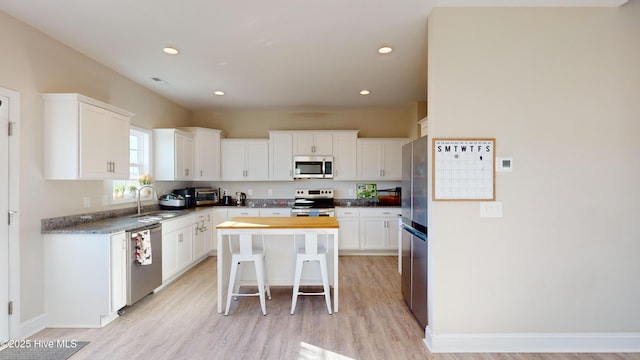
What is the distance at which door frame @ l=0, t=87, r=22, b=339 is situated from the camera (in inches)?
96.1

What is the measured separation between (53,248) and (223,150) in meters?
3.24

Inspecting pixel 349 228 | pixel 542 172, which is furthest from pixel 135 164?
pixel 542 172

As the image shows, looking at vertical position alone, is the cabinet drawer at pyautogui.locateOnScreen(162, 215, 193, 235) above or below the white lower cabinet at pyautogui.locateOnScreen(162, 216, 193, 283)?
above

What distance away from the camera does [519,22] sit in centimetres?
235

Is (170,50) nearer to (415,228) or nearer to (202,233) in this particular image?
(202,233)

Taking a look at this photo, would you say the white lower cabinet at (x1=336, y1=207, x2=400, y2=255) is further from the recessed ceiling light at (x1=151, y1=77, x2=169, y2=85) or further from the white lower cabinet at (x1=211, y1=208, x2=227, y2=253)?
the recessed ceiling light at (x1=151, y1=77, x2=169, y2=85)

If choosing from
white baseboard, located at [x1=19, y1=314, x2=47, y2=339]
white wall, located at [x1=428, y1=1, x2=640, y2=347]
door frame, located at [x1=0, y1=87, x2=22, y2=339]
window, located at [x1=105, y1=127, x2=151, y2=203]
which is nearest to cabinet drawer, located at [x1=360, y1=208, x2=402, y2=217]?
white wall, located at [x1=428, y1=1, x2=640, y2=347]

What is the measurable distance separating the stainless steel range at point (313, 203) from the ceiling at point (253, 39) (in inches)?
78.5

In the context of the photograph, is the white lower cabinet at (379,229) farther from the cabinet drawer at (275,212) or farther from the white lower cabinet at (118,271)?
the white lower cabinet at (118,271)

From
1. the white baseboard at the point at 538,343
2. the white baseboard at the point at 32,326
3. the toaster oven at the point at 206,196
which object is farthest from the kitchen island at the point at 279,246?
the toaster oven at the point at 206,196

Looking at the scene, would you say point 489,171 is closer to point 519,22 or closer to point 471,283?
point 471,283

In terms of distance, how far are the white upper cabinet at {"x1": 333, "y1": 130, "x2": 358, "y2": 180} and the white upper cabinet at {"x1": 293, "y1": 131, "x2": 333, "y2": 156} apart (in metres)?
0.11

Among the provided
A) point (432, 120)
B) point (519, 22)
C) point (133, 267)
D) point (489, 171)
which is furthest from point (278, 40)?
point (133, 267)

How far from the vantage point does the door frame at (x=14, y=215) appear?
2.44m
